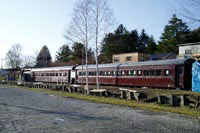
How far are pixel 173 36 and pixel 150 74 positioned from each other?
40465 millimetres

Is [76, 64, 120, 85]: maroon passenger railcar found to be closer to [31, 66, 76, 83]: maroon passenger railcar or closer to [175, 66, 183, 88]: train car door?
[31, 66, 76, 83]: maroon passenger railcar

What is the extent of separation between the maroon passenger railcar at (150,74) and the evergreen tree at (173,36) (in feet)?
114

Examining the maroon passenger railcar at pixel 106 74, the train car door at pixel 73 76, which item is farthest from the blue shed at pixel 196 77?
the train car door at pixel 73 76

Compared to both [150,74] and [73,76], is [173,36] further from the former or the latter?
[150,74]

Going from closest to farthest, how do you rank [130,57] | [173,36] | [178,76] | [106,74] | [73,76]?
[178,76], [106,74], [73,76], [130,57], [173,36]

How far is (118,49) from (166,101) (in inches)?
2126

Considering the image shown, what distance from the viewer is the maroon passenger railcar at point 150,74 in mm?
20281

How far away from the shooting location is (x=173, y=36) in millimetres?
59375

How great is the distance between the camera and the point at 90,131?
24.7 ft

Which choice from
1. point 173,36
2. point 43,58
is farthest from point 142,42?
point 43,58

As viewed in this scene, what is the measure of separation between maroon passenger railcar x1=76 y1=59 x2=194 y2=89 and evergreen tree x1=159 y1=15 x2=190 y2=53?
34.8 meters

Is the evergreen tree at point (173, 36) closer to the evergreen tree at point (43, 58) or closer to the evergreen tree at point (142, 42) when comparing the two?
the evergreen tree at point (142, 42)

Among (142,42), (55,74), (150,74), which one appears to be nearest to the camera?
(150,74)

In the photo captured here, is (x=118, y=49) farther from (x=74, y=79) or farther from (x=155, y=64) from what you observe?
(x=155, y=64)
